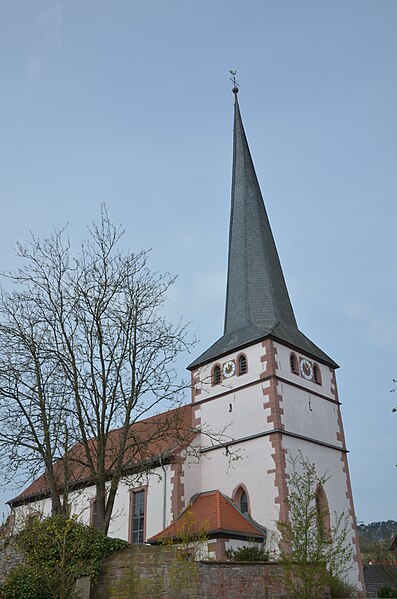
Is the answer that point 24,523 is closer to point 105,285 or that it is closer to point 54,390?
point 54,390

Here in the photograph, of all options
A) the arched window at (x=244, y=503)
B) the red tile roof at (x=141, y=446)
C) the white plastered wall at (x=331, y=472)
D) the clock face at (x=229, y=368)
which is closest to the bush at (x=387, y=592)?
the white plastered wall at (x=331, y=472)

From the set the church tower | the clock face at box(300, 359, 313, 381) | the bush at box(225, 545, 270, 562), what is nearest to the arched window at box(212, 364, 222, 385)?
the church tower

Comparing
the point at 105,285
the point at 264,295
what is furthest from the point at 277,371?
the point at 105,285

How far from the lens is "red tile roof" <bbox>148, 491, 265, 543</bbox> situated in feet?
Answer: 61.0

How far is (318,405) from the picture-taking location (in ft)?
76.9

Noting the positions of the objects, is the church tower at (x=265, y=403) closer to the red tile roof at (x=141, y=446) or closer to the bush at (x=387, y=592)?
the bush at (x=387, y=592)

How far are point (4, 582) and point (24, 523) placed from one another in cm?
118

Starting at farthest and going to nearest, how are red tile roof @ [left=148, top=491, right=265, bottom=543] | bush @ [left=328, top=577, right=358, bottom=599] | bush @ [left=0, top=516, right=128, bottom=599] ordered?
red tile roof @ [left=148, top=491, right=265, bottom=543]
bush @ [left=328, top=577, right=358, bottom=599]
bush @ [left=0, top=516, right=128, bottom=599]

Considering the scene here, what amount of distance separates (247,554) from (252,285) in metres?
12.1

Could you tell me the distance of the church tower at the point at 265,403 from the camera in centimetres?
2062

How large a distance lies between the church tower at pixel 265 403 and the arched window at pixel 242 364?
0.04 m

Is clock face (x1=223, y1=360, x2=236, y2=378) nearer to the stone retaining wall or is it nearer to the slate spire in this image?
the slate spire

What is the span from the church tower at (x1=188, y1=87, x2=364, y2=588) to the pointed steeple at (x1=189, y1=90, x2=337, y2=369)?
6 cm

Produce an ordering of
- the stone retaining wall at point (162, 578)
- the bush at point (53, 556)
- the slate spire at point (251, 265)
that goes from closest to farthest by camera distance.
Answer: the bush at point (53, 556), the stone retaining wall at point (162, 578), the slate spire at point (251, 265)
